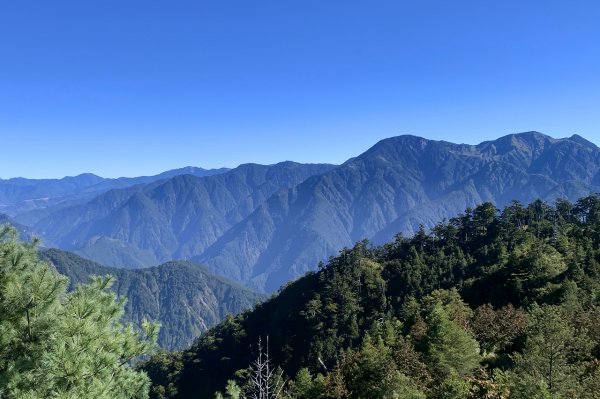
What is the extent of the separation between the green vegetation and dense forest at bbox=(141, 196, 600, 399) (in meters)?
6.03

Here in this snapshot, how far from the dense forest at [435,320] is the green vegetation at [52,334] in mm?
6029

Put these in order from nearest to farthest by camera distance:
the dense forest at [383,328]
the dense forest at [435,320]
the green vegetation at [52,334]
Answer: the green vegetation at [52,334], the dense forest at [383,328], the dense forest at [435,320]

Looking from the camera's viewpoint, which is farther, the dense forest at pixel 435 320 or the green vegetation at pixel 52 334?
the dense forest at pixel 435 320

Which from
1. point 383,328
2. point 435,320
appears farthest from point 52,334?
point 383,328

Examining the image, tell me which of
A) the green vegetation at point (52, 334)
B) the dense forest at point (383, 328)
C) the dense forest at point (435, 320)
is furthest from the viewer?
the dense forest at point (435, 320)

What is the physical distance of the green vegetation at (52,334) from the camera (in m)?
9.41

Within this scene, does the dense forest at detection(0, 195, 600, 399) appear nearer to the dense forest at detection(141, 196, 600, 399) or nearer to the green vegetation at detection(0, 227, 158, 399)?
the green vegetation at detection(0, 227, 158, 399)

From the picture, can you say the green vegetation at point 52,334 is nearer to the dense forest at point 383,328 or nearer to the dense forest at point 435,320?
the dense forest at point 383,328

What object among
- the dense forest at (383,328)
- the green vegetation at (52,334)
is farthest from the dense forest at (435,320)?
the green vegetation at (52,334)

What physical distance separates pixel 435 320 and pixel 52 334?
109 ft

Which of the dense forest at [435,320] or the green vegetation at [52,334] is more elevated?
the green vegetation at [52,334]

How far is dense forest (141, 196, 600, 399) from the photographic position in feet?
94.5

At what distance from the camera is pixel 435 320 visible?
37000mm

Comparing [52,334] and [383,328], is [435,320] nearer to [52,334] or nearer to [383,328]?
[52,334]
